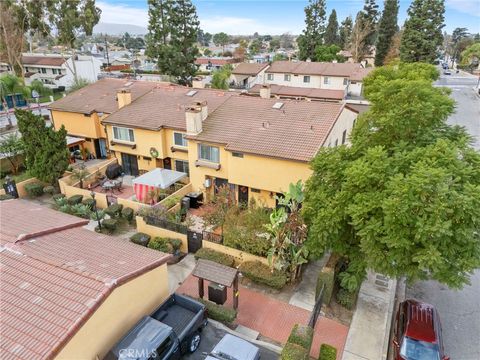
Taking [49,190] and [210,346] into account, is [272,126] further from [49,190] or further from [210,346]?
[49,190]

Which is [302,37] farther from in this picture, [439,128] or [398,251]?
[398,251]

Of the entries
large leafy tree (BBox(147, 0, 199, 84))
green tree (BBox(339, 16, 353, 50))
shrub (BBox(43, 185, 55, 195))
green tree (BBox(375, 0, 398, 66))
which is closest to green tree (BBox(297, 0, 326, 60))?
green tree (BBox(375, 0, 398, 66))

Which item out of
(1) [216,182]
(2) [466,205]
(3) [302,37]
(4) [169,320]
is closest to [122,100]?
(1) [216,182]

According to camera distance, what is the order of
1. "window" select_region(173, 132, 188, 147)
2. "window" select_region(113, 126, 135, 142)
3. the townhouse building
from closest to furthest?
the townhouse building
"window" select_region(173, 132, 188, 147)
"window" select_region(113, 126, 135, 142)

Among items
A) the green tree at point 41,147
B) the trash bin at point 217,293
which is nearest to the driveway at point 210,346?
the trash bin at point 217,293

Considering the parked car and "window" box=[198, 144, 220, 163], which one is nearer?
the parked car

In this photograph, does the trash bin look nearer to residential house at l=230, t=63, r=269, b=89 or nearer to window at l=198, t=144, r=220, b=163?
window at l=198, t=144, r=220, b=163
